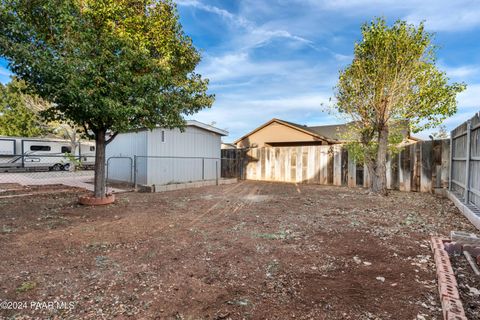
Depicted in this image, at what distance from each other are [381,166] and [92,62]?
847cm

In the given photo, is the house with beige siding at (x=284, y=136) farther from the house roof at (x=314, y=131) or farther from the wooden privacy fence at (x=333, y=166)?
the wooden privacy fence at (x=333, y=166)

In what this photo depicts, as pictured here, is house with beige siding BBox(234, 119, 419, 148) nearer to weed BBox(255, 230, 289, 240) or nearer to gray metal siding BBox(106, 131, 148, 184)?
gray metal siding BBox(106, 131, 148, 184)

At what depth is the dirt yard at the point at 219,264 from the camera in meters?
2.06

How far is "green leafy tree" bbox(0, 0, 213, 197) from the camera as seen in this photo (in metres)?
4.75

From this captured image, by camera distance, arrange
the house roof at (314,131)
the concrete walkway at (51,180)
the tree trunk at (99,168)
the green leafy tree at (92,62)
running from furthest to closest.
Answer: the house roof at (314,131), the concrete walkway at (51,180), the tree trunk at (99,168), the green leafy tree at (92,62)

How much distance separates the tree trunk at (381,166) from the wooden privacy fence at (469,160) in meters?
1.72

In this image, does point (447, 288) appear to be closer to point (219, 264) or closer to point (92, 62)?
point (219, 264)

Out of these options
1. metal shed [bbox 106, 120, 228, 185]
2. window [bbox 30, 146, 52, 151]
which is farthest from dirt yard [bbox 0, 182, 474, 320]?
window [bbox 30, 146, 52, 151]

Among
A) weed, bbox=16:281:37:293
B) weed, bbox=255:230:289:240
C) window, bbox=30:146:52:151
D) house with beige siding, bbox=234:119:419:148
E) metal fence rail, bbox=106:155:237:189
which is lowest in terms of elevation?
weed, bbox=255:230:289:240

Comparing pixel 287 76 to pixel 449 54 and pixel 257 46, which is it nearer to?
pixel 257 46

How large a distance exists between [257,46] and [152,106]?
6098mm

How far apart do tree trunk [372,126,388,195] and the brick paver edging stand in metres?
5.26

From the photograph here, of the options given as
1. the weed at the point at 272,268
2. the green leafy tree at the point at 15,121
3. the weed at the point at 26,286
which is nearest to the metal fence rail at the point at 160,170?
the weed at the point at 26,286

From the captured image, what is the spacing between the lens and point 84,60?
16.3ft
